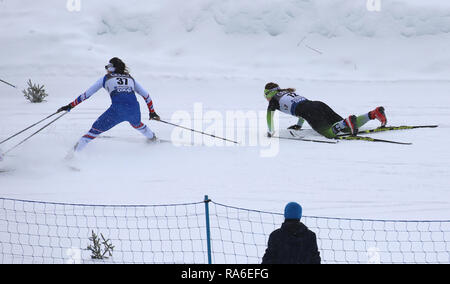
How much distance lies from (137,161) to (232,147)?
58.3 inches

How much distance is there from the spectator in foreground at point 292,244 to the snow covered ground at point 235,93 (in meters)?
2.29

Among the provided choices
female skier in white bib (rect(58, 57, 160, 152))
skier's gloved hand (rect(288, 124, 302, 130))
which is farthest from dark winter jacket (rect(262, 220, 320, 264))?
skier's gloved hand (rect(288, 124, 302, 130))

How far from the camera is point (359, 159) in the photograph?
7684mm

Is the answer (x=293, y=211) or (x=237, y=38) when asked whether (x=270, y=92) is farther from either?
(x=237, y=38)

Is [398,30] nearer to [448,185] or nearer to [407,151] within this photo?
[407,151]

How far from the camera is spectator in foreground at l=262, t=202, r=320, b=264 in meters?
3.90

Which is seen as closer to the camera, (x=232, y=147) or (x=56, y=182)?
(x=56, y=182)

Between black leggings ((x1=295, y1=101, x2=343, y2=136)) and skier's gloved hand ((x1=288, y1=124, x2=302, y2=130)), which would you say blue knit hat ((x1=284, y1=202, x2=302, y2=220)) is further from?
skier's gloved hand ((x1=288, y1=124, x2=302, y2=130))

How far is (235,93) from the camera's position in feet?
37.3

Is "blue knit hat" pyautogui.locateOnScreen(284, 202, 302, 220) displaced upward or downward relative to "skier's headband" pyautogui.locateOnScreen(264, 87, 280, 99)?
downward

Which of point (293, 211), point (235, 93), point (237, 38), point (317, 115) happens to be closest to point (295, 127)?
point (317, 115)

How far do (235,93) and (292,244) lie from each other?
303 inches

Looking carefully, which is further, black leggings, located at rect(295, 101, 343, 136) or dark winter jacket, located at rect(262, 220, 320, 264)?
black leggings, located at rect(295, 101, 343, 136)

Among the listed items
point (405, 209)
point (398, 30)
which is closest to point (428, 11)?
point (398, 30)
